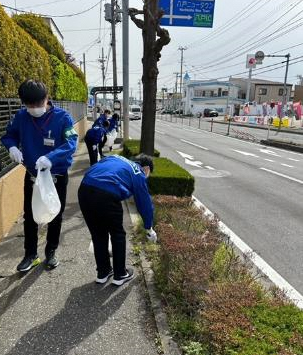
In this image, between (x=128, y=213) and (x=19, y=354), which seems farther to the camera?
(x=128, y=213)

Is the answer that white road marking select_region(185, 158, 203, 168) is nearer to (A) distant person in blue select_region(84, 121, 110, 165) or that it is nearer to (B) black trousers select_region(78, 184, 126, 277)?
(A) distant person in blue select_region(84, 121, 110, 165)

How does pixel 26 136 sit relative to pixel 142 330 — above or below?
above

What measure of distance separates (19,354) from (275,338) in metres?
1.80

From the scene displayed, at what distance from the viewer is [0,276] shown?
378 centimetres

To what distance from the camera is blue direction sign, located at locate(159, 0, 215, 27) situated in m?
10.6

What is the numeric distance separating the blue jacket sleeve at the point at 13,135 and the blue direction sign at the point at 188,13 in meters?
8.14

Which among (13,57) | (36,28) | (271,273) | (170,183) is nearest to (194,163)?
(170,183)

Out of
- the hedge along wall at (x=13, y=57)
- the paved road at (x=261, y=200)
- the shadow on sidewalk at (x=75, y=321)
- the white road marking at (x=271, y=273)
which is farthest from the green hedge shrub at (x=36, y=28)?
the shadow on sidewalk at (x=75, y=321)

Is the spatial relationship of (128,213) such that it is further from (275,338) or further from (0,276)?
(275,338)

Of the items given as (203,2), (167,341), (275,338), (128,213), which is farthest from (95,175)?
(203,2)

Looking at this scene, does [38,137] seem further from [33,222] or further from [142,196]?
[142,196]

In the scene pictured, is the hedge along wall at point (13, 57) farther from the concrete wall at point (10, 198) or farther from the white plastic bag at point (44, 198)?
the white plastic bag at point (44, 198)

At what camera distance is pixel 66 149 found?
3506mm

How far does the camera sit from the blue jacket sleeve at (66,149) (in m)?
3.40
